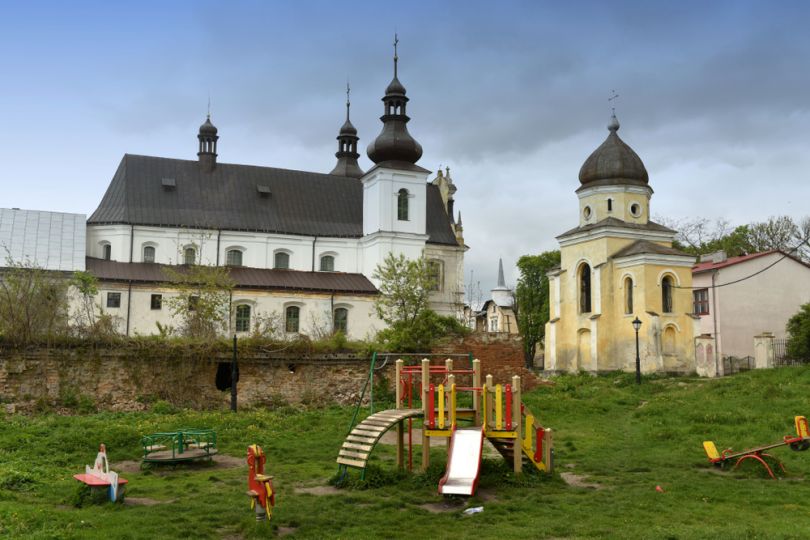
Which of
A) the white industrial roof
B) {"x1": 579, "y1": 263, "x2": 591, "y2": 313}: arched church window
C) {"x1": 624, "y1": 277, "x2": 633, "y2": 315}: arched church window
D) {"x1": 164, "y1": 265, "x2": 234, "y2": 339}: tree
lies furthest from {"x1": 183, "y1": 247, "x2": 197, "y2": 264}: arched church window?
{"x1": 624, "y1": 277, "x2": 633, "y2": 315}: arched church window

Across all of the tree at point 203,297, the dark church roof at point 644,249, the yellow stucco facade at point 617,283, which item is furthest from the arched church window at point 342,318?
the dark church roof at point 644,249

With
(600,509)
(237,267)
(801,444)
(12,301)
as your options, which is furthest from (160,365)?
(237,267)

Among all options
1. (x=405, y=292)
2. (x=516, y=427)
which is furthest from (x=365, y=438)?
(x=405, y=292)

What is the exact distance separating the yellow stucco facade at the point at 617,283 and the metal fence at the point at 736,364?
8.24 feet

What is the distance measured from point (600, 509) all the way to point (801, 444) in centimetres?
590

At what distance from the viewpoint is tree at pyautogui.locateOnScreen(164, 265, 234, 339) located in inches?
1303

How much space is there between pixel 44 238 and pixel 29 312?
20.0m

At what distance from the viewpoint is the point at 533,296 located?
62875 mm

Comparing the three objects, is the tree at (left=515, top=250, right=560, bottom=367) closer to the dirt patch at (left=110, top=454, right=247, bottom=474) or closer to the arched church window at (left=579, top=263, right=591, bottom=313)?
the arched church window at (left=579, top=263, right=591, bottom=313)

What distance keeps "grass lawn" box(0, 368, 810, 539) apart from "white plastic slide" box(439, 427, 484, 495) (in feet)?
0.94

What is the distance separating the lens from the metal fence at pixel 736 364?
124 feet

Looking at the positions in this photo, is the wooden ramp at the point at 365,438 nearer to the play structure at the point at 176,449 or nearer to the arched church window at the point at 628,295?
the play structure at the point at 176,449

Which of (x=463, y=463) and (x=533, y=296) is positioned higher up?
(x=533, y=296)

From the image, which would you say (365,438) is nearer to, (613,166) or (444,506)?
(444,506)
